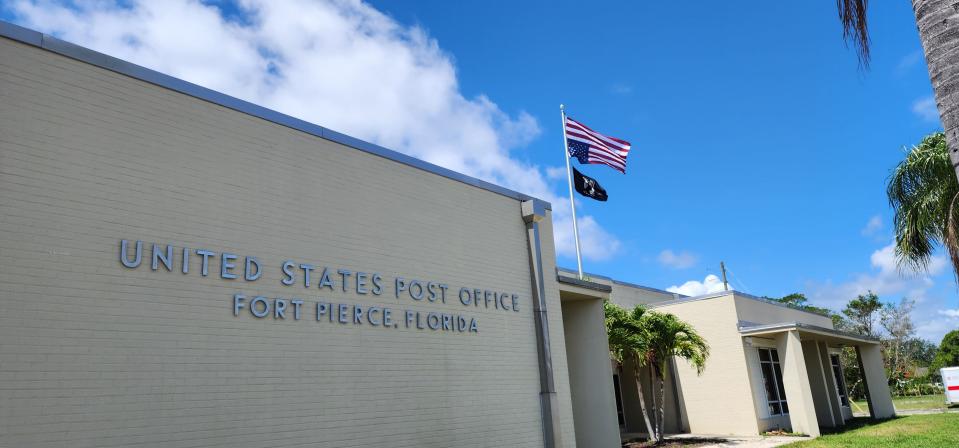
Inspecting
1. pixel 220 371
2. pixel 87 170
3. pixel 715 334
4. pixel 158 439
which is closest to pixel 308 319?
pixel 220 371

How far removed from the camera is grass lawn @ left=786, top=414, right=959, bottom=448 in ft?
53.7

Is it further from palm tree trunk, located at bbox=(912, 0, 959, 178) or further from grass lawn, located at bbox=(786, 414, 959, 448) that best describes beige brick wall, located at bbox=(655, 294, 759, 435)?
palm tree trunk, located at bbox=(912, 0, 959, 178)

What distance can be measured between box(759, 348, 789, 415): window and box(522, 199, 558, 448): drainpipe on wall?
12252 millimetres

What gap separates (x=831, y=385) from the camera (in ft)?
89.4

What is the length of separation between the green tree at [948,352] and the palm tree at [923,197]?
5542cm

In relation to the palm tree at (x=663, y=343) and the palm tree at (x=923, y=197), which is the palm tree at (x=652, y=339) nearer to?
the palm tree at (x=663, y=343)

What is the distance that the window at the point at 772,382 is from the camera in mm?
22422

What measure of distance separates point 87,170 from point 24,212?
0.88 metres

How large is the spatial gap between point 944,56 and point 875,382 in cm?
2843

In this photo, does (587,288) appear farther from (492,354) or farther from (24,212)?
(24,212)

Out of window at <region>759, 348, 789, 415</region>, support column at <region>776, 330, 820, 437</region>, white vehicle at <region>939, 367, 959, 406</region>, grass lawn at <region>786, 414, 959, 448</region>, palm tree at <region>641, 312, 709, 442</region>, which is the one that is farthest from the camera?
white vehicle at <region>939, 367, 959, 406</region>

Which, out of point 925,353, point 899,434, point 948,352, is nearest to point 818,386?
point 899,434

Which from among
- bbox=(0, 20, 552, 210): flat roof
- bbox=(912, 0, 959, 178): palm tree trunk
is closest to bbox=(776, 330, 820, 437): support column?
bbox=(0, 20, 552, 210): flat roof

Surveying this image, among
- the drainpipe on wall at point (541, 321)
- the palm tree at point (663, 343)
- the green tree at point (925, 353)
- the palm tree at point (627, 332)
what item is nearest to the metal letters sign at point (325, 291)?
the drainpipe on wall at point (541, 321)
